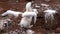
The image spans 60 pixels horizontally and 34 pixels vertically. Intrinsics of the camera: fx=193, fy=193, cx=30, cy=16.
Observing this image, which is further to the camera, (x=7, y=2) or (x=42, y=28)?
(x=7, y=2)

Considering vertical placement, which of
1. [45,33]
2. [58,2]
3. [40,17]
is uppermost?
[58,2]

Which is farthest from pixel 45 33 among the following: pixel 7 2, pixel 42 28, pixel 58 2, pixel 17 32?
pixel 7 2

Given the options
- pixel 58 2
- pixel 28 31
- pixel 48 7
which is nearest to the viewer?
pixel 28 31

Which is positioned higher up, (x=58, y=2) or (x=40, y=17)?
(x=58, y=2)

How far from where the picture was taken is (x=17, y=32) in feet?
11.5

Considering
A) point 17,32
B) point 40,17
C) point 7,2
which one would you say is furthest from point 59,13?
point 7,2

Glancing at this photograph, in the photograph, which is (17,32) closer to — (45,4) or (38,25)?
(38,25)

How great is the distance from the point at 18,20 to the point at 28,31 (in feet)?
1.45

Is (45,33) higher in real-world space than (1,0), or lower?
lower

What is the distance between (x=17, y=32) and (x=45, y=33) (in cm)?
51

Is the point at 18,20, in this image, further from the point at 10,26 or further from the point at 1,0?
the point at 1,0

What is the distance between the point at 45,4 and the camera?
452 centimetres

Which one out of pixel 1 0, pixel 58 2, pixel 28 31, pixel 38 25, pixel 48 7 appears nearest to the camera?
pixel 28 31

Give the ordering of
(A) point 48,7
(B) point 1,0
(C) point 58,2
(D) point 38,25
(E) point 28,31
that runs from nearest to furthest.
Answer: (E) point 28,31, (D) point 38,25, (A) point 48,7, (C) point 58,2, (B) point 1,0
